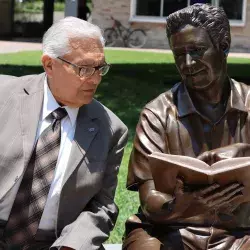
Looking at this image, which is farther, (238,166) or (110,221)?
(110,221)

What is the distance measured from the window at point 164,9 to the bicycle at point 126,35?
0.58m

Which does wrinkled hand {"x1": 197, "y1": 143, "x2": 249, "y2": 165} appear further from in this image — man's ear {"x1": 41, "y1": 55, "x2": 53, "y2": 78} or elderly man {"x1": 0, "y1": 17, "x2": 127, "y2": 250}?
man's ear {"x1": 41, "y1": 55, "x2": 53, "y2": 78}

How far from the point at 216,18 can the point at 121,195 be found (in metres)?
3.65

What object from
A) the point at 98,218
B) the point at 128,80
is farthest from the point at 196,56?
the point at 128,80

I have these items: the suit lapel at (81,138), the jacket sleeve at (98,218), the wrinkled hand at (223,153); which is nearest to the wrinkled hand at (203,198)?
the wrinkled hand at (223,153)

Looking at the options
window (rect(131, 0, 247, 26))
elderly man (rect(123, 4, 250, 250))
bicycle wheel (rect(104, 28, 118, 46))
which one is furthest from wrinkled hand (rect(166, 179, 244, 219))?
window (rect(131, 0, 247, 26))

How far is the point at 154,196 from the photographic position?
368cm

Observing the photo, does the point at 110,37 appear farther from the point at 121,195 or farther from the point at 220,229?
the point at 220,229

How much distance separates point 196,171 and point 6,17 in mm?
29542

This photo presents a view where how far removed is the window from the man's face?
23.1m

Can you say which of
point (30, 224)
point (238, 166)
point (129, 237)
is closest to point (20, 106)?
point (30, 224)

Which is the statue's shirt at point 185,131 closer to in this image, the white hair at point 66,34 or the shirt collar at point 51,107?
the shirt collar at point 51,107

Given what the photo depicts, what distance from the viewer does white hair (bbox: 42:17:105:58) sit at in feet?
11.9

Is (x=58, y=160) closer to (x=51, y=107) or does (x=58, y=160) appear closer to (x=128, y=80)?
(x=51, y=107)
